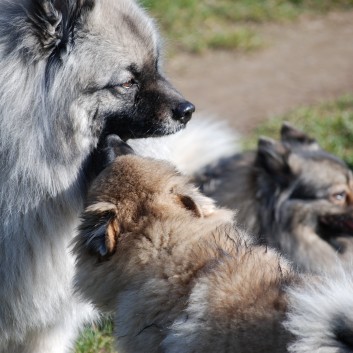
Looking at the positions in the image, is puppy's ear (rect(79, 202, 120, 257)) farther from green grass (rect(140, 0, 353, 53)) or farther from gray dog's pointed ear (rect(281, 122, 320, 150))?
green grass (rect(140, 0, 353, 53))

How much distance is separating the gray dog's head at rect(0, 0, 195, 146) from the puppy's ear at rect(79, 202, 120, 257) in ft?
1.97

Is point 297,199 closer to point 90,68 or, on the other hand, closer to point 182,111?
point 182,111

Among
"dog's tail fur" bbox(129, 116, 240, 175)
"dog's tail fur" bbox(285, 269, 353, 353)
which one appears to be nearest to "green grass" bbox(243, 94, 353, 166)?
"dog's tail fur" bbox(129, 116, 240, 175)

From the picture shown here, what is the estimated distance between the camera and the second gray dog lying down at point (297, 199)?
5.23m

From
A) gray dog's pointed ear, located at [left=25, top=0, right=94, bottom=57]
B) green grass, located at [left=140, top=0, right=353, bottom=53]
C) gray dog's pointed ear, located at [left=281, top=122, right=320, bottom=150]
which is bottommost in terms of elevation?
green grass, located at [left=140, top=0, right=353, bottom=53]

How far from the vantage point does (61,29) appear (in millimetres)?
3598

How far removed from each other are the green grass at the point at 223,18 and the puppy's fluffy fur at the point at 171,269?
6.23 metres

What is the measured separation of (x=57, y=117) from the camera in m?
3.63

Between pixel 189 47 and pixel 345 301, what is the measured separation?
7.31 m

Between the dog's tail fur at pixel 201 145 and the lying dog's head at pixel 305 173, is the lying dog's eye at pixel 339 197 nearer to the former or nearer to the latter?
the lying dog's head at pixel 305 173

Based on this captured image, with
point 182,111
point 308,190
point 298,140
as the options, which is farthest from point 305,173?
point 182,111

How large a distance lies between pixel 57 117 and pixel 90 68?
27 centimetres

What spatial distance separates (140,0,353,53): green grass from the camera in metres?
9.60

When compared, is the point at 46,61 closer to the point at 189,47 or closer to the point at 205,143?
the point at 205,143
